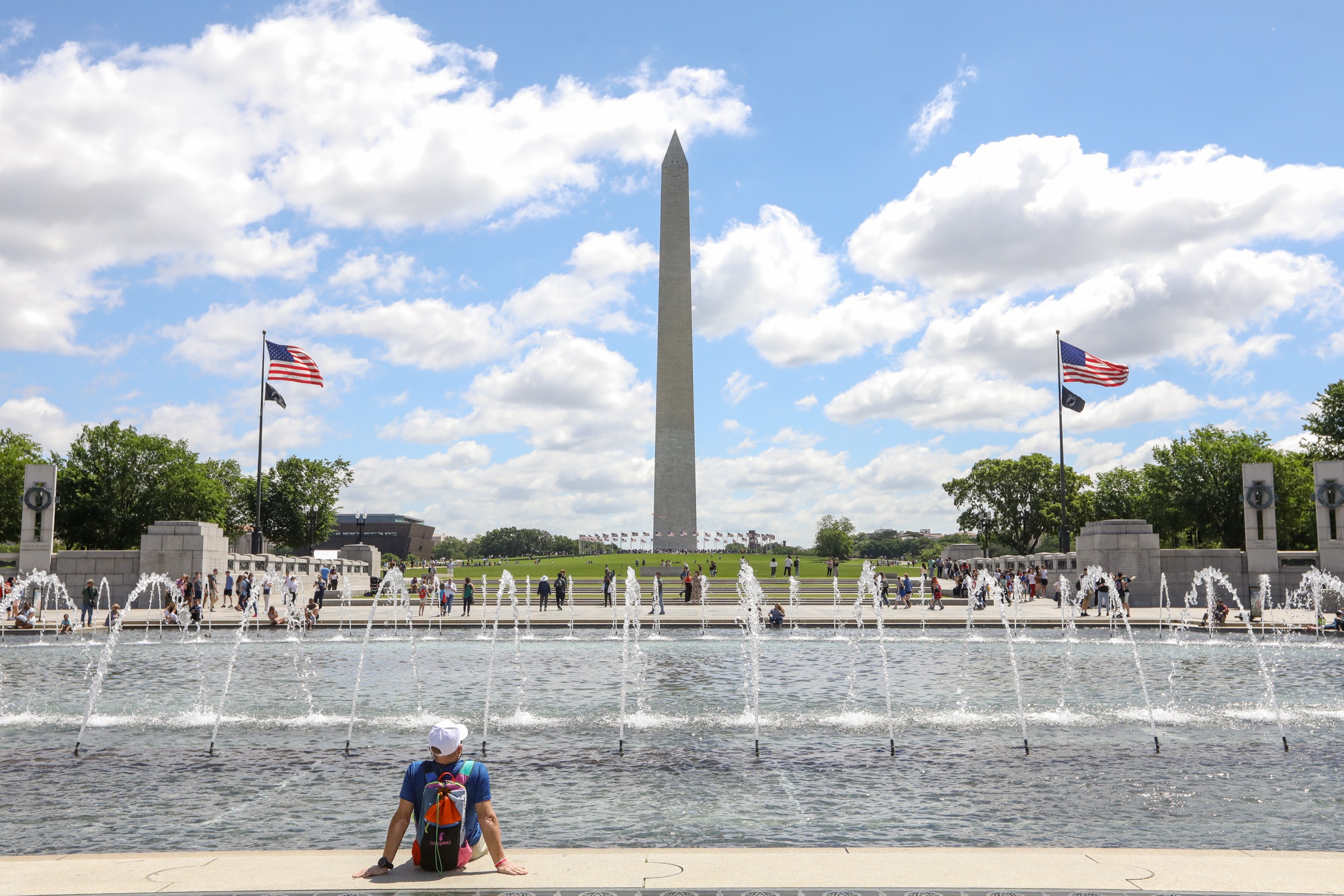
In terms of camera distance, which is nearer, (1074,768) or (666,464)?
(1074,768)

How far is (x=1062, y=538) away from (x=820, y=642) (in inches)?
917

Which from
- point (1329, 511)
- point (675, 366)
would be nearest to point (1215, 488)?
point (1329, 511)

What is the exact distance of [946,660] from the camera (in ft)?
68.5

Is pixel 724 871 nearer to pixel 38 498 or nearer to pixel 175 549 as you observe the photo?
pixel 175 549

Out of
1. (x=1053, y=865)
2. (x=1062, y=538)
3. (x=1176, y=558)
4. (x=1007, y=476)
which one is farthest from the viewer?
(x=1007, y=476)

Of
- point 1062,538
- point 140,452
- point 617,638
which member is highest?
point 140,452

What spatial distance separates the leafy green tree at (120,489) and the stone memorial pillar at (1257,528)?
5170cm

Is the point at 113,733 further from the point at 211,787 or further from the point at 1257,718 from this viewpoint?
the point at 1257,718

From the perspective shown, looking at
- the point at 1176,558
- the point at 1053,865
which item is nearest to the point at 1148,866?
the point at 1053,865

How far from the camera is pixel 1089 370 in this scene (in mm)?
39906

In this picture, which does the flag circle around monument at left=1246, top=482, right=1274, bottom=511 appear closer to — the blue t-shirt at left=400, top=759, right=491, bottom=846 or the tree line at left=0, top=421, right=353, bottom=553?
the blue t-shirt at left=400, top=759, right=491, bottom=846

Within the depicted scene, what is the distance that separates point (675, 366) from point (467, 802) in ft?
190

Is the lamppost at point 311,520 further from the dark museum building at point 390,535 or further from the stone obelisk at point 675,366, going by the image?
the dark museum building at point 390,535

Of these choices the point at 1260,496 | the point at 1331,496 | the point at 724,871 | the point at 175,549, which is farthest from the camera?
the point at 175,549
